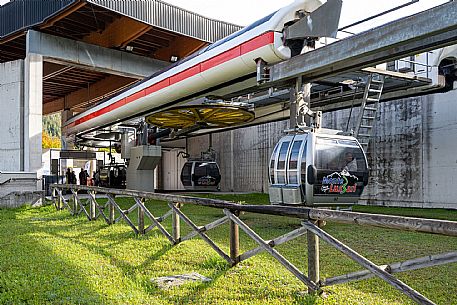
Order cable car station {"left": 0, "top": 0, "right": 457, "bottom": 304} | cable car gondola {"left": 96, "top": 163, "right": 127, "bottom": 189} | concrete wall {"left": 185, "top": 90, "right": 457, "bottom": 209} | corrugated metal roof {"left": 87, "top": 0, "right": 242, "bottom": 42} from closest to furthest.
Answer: cable car station {"left": 0, "top": 0, "right": 457, "bottom": 304} → concrete wall {"left": 185, "top": 90, "right": 457, "bottom": 209} → corrugated metal roof {"left": 87, "top": 0, "right": 242, "bottom": 42} → cable car gondola {"left": 96, "top": 163, "right": 127, "bottom": 189}

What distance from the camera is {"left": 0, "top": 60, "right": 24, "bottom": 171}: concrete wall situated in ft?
60.7

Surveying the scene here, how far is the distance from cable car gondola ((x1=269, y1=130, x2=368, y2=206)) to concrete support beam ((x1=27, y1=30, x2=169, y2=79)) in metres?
14.0

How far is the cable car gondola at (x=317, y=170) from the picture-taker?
923cm

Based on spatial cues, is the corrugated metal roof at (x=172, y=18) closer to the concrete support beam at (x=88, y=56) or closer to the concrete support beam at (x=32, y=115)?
the concrete support beam at (x=88, y=56)

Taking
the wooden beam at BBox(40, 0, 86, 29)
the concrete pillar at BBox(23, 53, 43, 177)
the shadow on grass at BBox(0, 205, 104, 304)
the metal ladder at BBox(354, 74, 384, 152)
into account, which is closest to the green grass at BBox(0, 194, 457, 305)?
the shadow on grass at BBox(0, 205, 104, 304)

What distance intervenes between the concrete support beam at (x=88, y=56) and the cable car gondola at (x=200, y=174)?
5.54 m

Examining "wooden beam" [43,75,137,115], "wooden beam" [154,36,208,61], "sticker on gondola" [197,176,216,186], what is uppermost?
"wooden beam" [154,36,208,61]

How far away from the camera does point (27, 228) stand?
32.7 ft

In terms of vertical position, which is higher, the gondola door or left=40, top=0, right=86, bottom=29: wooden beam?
left=40, top=0, right=86, bottom=29: wooden beam

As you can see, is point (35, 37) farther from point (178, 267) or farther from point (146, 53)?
point (178, 267)

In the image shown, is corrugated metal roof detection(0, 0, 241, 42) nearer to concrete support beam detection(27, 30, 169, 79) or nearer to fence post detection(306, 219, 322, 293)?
concrete support beam detection(27, 30, 169, 79)

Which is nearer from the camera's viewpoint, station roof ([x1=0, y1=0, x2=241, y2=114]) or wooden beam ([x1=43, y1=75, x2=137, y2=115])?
station roof ([x1=0, y1=0, x2=241, y2=114])

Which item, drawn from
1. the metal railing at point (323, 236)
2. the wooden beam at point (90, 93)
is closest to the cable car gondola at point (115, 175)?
the wooden beam at point (90, 93)

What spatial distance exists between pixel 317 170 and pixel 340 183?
84 cm
